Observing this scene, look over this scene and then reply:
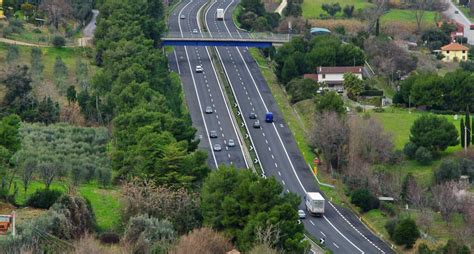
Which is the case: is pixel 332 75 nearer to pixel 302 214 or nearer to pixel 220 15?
pixel 302 214

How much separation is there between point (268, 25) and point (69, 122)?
51820 mm

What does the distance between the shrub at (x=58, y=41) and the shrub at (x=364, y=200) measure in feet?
142

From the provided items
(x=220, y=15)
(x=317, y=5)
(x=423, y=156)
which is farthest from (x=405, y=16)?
(x=423, y=156)

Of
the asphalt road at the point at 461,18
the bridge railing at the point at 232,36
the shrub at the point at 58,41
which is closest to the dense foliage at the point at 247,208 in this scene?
the shrub at the point at 58,41

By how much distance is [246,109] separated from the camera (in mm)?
104500

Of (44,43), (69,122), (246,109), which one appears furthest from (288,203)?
(44,43)

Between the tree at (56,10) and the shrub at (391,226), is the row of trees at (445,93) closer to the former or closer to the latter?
the shrub at (391,226)

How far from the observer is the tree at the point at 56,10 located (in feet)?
411

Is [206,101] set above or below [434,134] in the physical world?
below

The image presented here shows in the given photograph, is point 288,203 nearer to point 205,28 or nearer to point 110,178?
point 110,178

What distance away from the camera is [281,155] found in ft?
303

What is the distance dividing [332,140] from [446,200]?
13.2m

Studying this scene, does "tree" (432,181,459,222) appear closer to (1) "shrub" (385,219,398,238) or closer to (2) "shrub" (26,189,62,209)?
(1) "shrub" (385,219,398,238)

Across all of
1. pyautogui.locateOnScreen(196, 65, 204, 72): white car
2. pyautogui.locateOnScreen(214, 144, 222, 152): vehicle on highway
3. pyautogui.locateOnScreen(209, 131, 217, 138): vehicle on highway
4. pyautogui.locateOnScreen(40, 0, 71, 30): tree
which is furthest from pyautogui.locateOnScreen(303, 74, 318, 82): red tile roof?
pyautogui.locateOnScreen(40, 0, 71, 30): tree
